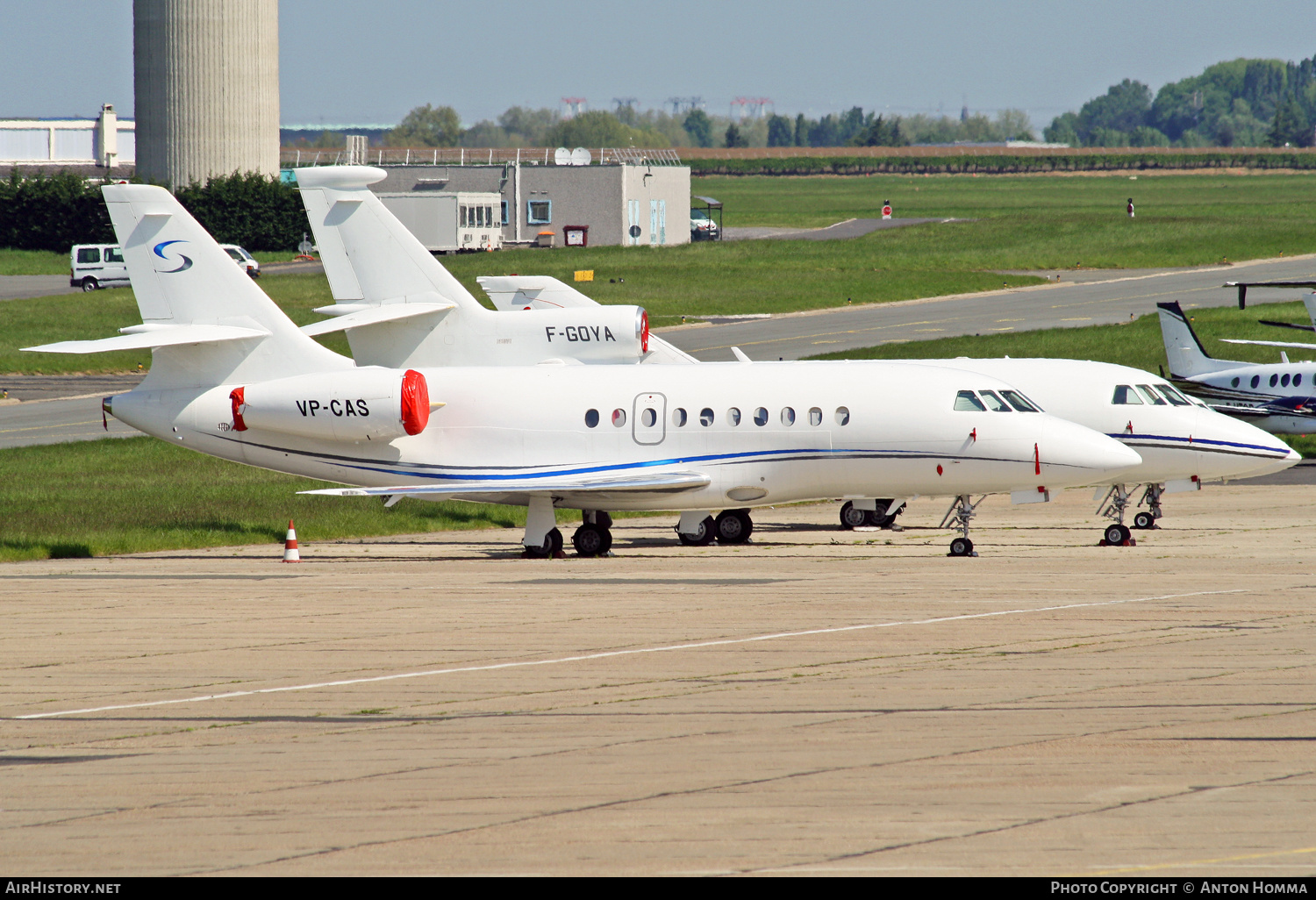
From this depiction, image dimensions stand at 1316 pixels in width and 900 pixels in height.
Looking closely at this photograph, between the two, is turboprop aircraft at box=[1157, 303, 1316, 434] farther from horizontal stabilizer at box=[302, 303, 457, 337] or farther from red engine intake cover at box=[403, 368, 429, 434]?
red engine intake cover at box=[403, 368, 429, 434]

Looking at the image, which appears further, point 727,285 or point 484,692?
point 727,285

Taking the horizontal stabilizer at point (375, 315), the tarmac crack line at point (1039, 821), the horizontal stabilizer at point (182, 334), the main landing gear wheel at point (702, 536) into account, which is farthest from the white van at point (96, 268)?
the tarmac crack line at point (1039, 821)

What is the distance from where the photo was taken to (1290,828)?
9.65 metres

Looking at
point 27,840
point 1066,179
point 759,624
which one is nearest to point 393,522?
point 759,624

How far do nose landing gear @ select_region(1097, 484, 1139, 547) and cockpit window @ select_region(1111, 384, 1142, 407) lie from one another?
1501 millimetres

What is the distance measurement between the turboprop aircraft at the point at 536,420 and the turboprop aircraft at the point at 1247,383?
1779cm

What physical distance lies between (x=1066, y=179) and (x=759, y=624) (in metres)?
181

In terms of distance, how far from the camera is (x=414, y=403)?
26438 millimetres

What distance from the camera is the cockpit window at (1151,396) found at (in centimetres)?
2806

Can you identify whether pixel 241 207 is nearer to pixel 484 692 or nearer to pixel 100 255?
pixel 100 255

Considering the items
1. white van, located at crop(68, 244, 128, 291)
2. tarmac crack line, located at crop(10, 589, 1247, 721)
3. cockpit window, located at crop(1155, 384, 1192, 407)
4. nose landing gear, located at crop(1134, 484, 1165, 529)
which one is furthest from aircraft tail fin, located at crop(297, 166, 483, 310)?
white van, located at crop(68, 244, 128, 291)

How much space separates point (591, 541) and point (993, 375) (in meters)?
7.44

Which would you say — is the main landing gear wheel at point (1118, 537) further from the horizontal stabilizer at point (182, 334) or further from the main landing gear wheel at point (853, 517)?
the horizontal stabilizer at point (182, 334)

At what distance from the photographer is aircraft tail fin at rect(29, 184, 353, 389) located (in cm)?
2691
